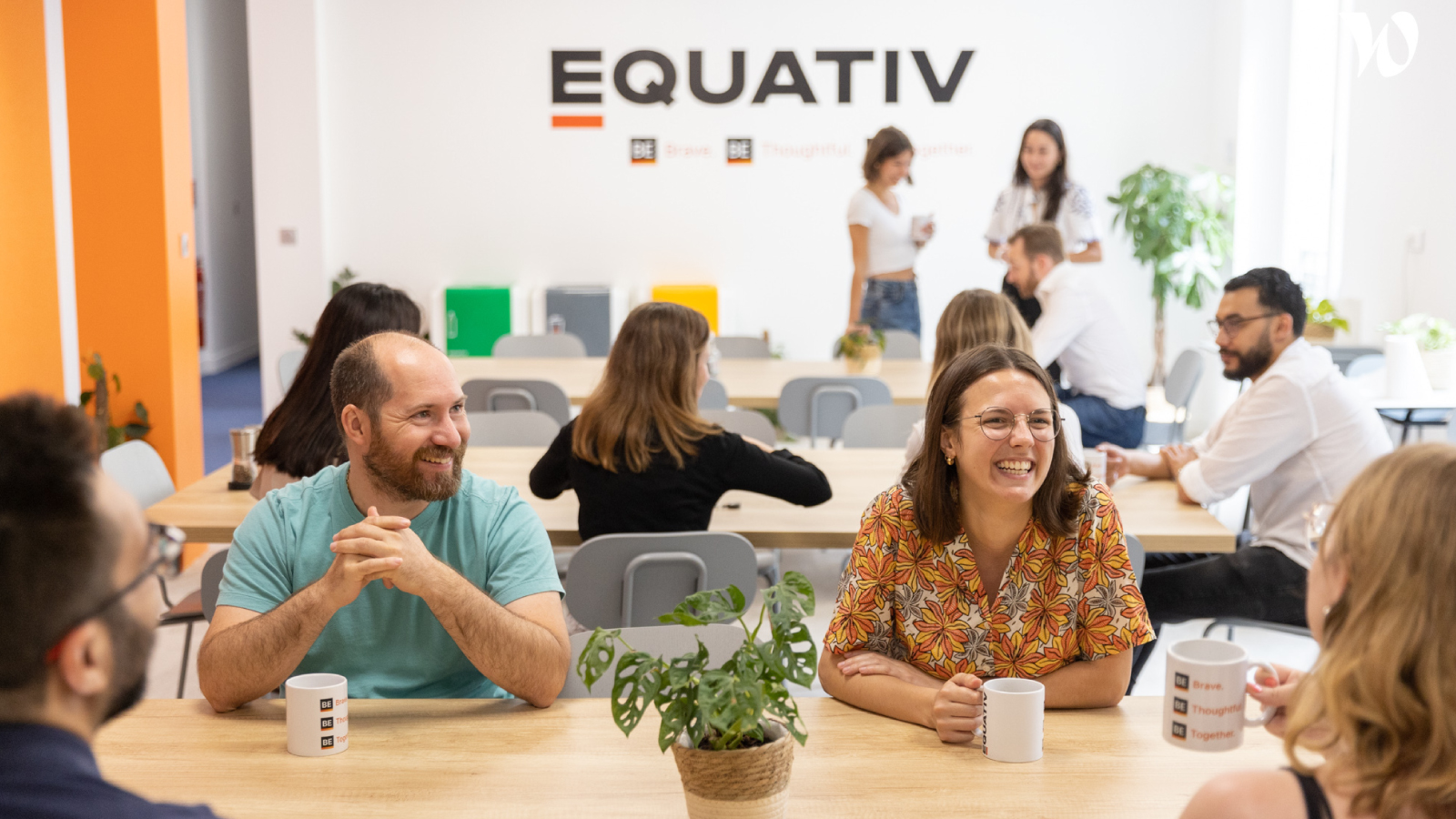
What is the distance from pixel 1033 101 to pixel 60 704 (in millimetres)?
8407

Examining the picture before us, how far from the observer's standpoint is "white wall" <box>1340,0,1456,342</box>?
18.9 feet

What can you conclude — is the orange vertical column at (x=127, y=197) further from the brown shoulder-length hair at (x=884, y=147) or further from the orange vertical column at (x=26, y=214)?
the brown shoulder-length hair at (x=884, y=147)

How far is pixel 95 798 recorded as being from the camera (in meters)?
0.93

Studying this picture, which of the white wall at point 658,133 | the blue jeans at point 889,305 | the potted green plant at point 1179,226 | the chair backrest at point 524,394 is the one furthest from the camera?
the white wall at point 658,133

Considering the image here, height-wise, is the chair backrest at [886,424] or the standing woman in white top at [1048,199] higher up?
the standing woman in white top at [1048,199]

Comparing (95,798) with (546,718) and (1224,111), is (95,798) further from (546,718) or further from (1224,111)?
(1224,111)

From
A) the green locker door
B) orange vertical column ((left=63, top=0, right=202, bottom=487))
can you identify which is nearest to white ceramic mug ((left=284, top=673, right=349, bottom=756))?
orange vertical column ((left=63, top=0, right=202, bottom=487))

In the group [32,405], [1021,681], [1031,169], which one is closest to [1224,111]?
[1031,169]

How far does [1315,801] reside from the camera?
1.13 m

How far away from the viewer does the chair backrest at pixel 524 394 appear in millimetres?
5051

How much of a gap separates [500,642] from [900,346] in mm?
4662

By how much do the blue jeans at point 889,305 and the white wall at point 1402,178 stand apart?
7.49 ft

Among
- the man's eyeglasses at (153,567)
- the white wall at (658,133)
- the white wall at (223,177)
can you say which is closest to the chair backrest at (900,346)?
the white wall at (658,133)

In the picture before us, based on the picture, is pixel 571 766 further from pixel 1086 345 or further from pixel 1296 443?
pixel 1086 345
